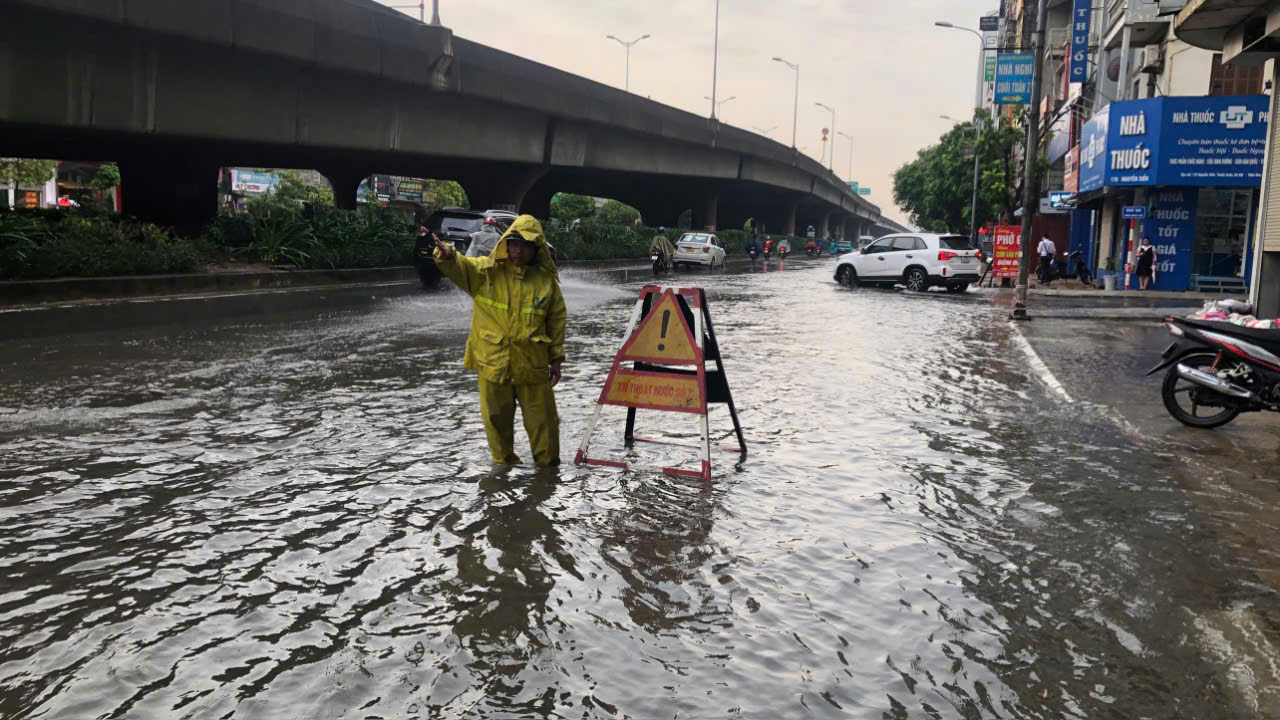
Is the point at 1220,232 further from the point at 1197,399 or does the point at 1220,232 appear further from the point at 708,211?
the point at 708,211

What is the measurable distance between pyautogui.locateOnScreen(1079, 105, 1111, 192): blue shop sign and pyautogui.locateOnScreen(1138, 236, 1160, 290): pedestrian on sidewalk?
2.35 meters

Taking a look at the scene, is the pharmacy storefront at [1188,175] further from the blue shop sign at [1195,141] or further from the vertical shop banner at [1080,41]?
the vertical shop banner at [1080,41]

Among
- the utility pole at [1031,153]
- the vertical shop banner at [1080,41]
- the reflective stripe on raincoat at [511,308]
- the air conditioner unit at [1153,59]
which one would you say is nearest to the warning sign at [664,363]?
the reflective stripe on raincoat at [511,308]

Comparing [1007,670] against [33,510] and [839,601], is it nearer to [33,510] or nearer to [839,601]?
[839,601]

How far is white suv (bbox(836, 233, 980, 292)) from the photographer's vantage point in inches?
1217

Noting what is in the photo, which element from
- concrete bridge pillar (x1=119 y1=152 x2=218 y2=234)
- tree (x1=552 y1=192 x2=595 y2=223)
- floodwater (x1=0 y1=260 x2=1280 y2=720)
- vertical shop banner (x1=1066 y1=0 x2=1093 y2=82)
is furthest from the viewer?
tree (x1=552 y1=192 x2=595 y2=223)

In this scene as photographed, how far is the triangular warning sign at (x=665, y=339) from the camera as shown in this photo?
284 inches

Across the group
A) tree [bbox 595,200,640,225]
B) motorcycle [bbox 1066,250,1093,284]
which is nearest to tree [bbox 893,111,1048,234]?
motorcycle [bbox 1066,250,1093,284]

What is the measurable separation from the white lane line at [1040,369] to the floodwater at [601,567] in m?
1.74

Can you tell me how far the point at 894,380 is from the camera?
1174cm

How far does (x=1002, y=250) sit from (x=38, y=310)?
25539 millimetres

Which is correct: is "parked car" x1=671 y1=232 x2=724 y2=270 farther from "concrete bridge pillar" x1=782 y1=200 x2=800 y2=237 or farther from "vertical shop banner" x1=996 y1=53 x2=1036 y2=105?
"concrete bridge pillar" x1=782 y1=200 x2=800 y2=237

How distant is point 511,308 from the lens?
21.8 feet

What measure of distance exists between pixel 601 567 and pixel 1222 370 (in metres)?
6.60
